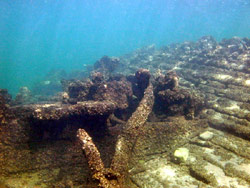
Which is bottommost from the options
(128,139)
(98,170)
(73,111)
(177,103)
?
(98,170)

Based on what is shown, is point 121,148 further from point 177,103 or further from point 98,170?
point 177,103

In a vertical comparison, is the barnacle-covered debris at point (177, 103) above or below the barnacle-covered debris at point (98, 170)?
above

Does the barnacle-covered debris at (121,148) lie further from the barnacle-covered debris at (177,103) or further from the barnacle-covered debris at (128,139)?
the barnacle-covered debris at (177,103)

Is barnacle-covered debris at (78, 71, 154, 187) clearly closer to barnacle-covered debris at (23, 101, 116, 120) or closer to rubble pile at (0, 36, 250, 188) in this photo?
rubble pile at (0, 36, 250, 188)

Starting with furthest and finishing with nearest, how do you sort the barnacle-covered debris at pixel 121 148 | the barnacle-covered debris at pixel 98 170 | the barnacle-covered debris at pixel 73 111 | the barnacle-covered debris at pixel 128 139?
1. the barnacle-covered debris at pixel 73 111
2. the barnacle-covered debris at pixel 128 139
3. the barnacle-covered debris at pixel 121 148
4. the barnacle-covered debris at pixel 98 170

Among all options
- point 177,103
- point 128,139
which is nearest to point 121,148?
point 128,139

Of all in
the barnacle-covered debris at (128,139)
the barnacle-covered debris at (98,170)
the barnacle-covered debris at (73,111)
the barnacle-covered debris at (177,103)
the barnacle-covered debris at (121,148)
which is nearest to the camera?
the barnacle-covered debris at (98,170)

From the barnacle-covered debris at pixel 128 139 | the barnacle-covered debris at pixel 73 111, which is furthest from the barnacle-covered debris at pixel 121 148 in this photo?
the barnacle-covered debris at pixel 73 111

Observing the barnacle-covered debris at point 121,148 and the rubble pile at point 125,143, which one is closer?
the barnacle-covered debris at point 121,148

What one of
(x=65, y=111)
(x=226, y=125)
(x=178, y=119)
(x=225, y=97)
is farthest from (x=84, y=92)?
(x=225, y=97)

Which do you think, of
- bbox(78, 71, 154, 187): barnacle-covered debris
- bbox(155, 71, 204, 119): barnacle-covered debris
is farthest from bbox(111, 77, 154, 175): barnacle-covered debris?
bbox(155, 71, 204, 119): barnacle-covered debris

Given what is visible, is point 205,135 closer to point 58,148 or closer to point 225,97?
point 225,97

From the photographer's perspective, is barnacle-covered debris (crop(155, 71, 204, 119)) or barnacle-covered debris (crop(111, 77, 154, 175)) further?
barnacle-covered debris (crop(155, 71, 204, 119))

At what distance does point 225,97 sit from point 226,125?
426 cm
